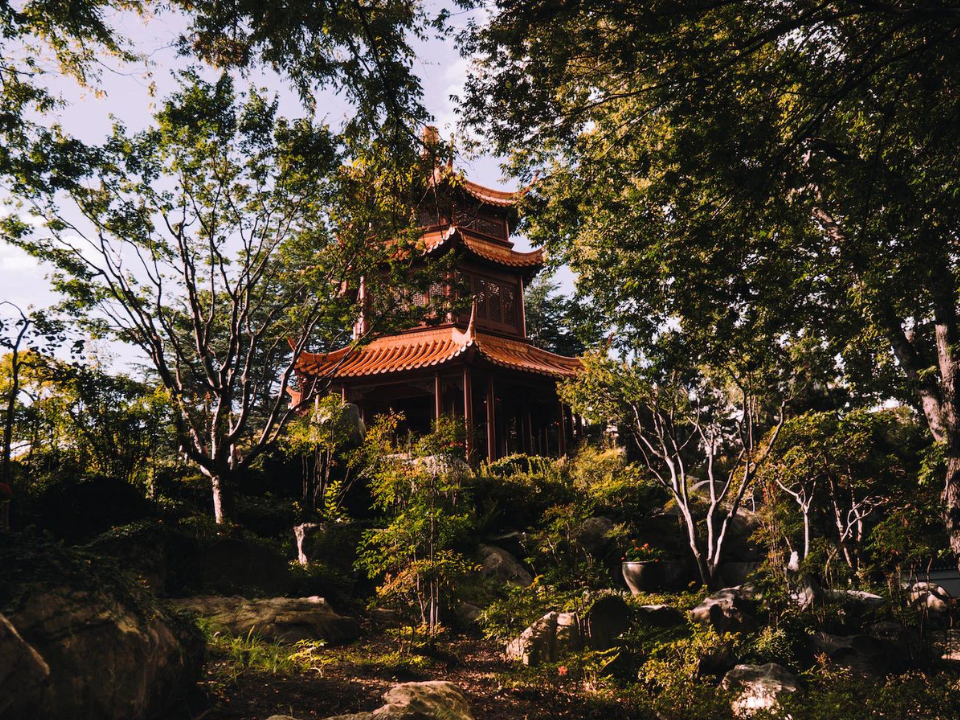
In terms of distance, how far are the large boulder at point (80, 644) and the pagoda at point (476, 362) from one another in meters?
11.6

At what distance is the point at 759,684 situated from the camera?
20.1 ft

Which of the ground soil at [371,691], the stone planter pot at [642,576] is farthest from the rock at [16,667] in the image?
the stone planter pot at [642,576]

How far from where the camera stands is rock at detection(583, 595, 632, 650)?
6.70 metres

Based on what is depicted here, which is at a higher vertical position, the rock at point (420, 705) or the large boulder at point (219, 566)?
the large boulder at point (219, 566)

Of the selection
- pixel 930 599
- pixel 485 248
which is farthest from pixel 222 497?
pixel 485 248

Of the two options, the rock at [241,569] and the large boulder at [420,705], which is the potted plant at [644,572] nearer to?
the rock at [241,569]

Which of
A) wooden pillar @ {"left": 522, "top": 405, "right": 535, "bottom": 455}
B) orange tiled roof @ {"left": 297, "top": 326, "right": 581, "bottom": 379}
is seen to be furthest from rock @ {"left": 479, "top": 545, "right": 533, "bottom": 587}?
wooden pillar @ {"left": 522, "top": 405, "right": 535, "bottom": 455}

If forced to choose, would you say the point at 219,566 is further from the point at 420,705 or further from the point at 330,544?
the point at 420,705

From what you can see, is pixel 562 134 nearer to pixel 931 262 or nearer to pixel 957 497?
pixel 931 262

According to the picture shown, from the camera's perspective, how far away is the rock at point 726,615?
7.70 m

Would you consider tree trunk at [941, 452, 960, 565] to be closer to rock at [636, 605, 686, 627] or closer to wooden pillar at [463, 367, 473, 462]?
rock at [636, 605, 686, 627]

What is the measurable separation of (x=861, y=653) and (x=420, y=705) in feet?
19.3

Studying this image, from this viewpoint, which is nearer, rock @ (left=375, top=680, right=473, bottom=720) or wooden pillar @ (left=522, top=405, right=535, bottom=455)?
rock @ (left=375, top=680, right=473, bottom=720)

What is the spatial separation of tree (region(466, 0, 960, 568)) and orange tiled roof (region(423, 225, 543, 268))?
36.2 ft
